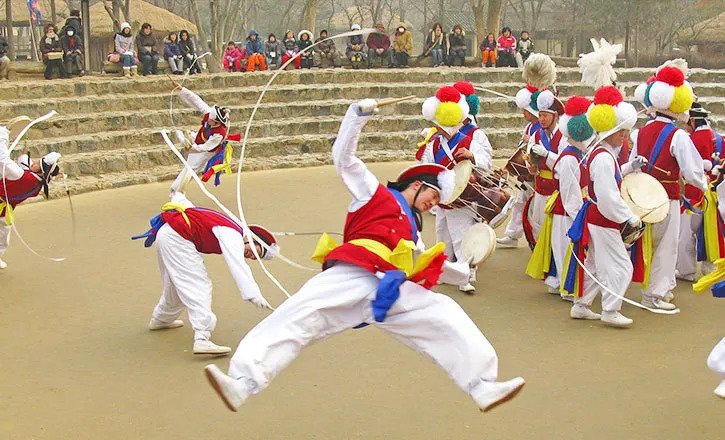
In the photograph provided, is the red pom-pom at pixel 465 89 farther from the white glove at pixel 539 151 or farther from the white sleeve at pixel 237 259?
the white sleeve at pixel 237 259

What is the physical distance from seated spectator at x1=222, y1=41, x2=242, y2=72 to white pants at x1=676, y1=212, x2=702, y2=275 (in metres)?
13.8

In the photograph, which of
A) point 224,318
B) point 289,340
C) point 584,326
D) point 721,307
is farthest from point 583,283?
point 289,340

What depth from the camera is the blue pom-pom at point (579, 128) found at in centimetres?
691

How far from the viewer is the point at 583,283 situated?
22.8 feet

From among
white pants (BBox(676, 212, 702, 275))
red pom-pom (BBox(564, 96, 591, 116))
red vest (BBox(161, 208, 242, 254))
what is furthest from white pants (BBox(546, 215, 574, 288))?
red vest (BBox(161, 208, 242, 254))

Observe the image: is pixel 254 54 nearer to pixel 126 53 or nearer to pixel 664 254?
pixel 126 53

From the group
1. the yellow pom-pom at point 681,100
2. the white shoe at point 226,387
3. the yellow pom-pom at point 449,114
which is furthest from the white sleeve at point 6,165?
the yellow pom-pom at point 681,100

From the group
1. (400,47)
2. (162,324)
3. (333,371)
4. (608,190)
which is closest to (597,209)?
(608,190)

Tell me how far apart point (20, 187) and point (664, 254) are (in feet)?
16.7

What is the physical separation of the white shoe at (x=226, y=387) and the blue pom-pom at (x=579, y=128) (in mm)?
3651

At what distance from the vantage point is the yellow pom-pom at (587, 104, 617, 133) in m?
6.52

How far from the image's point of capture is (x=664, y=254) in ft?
23.4

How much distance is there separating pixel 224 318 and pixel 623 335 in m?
2.71

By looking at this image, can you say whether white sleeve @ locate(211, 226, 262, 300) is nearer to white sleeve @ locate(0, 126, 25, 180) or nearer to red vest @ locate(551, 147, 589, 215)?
red vest @ locate(551, 147, 589, 215)
